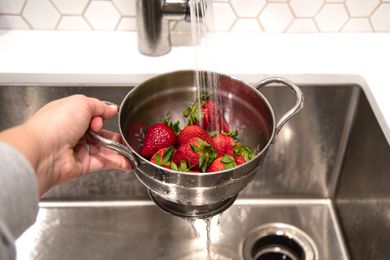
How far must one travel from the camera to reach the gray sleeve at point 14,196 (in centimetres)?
42

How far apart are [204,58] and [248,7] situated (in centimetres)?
12

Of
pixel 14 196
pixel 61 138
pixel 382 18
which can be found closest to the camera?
pixel 14 196

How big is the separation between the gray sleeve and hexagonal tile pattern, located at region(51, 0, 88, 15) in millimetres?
414

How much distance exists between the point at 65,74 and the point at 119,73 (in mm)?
85

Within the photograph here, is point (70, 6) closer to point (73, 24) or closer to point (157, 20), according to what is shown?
point (73, 24)

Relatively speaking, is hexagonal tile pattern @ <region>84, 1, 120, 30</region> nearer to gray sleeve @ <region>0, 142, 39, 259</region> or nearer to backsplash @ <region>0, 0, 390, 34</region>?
backsplash @ <region>0, 0, 390, 34</region>

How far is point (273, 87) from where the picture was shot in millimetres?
753

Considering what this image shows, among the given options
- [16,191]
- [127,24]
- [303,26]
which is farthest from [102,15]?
[16,191]

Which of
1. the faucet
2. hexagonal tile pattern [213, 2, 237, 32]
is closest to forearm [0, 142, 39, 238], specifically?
the faucet

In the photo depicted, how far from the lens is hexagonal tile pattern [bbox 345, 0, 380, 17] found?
812mm

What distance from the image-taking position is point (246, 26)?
837 millimetres

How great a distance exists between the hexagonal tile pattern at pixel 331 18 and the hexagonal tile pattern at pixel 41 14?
45cm

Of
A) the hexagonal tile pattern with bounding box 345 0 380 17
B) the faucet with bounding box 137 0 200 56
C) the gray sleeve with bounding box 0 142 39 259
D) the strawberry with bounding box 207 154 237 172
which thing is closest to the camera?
the gray sleeve with bounding box 0 142 39 259

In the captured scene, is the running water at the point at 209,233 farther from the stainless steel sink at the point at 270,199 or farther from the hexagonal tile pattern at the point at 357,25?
the hexagonal tile pattern at the point at 357,25
